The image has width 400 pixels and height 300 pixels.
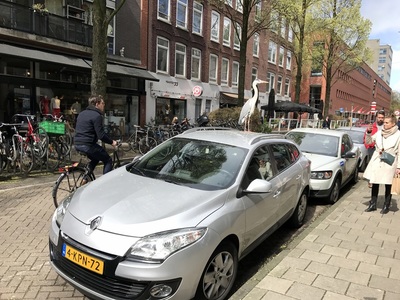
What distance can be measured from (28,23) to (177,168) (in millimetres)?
12670

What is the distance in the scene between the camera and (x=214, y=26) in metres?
26.0

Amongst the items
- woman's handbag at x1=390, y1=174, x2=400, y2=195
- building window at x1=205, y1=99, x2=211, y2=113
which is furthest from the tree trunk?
building window at x1=205, y1=99, x2=211, y2=113

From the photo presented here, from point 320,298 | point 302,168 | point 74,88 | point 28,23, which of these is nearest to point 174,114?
point 74,88

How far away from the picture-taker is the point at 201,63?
24891 millimetres

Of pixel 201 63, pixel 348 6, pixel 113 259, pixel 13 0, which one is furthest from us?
pixel 348 6

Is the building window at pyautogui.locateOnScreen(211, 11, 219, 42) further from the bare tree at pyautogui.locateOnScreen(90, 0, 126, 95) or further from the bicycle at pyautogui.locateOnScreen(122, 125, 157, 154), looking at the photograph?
the bare tree at pyautogui.locateOnScreen(90, 0, 126, 95)

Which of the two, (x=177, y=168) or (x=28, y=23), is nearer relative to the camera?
(x=177, y=168)

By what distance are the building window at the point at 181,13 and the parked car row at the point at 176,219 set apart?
64.4ft

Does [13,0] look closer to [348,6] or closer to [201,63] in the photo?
[201,63]

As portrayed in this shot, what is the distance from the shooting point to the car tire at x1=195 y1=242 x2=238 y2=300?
297cm

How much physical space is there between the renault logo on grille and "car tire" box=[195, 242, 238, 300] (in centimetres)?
98

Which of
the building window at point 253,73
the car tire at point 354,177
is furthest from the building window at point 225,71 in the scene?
the car tire at point 354,177

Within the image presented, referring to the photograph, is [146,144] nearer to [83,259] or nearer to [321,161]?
[321,161]

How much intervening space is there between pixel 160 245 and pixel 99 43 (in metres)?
8.90
